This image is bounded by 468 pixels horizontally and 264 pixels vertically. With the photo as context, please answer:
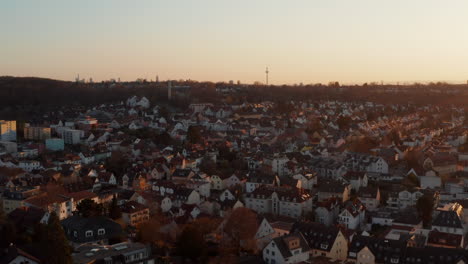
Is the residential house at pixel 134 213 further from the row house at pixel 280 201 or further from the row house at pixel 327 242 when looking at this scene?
the row house at pixel 327 242

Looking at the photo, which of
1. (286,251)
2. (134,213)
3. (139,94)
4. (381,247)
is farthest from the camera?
(139,94)

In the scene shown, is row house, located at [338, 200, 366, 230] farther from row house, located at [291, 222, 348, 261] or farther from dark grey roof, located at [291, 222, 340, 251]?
dark grey roof, located at [291, 222, 340, 251]

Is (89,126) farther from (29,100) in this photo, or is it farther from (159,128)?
(29,100)

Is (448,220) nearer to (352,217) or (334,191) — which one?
(352,217)

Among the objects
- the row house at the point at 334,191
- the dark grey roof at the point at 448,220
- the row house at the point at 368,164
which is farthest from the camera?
the row house at the point at 368,164

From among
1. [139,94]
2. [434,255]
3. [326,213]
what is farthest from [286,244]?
[139,94]

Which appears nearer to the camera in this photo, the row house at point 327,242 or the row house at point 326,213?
the row house at point 327,242

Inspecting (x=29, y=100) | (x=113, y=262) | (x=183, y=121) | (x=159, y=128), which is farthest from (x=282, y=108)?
(x=113, y=262)

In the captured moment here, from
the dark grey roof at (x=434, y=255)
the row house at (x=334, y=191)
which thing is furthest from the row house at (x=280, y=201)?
the dark grey roof at (x=434, y=255)
